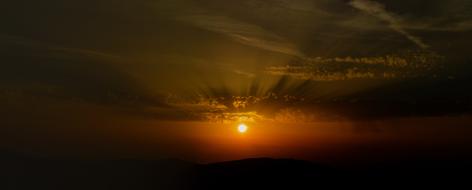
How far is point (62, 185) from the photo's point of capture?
87.8 meters

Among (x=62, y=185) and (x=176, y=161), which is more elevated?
(x=176, y=161)

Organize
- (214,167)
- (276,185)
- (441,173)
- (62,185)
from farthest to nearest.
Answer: (441,173), (214,167), (276,185), (62,185)

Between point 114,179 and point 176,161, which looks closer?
point 114,179

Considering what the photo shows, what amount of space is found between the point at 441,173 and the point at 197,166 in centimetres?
6166

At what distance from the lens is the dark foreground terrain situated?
8931 centimetres

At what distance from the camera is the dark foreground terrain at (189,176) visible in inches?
3516

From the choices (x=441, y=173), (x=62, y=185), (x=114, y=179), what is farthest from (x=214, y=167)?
(x=441, y=173)

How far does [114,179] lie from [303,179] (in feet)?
129

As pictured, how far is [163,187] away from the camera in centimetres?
9125

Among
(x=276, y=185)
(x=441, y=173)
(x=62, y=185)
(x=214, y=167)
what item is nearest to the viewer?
(x=62, y=185)

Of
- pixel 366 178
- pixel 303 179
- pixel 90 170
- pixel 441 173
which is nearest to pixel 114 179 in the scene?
pixel 90 170

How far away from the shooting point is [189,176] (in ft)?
332

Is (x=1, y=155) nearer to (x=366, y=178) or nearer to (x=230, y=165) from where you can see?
(x=230, y=165)

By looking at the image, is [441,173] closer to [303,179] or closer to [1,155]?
[303,179]
